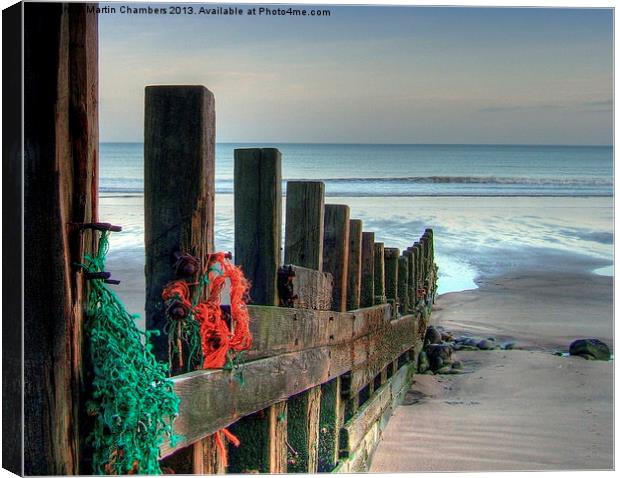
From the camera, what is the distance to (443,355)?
688cm

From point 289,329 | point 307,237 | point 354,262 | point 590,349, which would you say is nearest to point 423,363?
point 590,349

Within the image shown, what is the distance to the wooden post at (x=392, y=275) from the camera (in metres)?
5.76

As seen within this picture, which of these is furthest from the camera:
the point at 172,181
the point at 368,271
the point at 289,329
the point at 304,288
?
the point at 368,271

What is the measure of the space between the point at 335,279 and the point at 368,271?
0.83 m

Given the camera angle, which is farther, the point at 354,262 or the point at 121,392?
the point at 354,262

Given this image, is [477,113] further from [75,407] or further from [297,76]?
[75,407]

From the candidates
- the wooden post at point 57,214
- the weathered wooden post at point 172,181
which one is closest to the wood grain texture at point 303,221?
the weathered wooden post at point 172,181

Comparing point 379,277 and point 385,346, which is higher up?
point 379,277

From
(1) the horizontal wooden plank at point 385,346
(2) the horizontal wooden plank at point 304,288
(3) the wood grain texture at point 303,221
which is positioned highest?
(3) the wood grain texture at point 303,221

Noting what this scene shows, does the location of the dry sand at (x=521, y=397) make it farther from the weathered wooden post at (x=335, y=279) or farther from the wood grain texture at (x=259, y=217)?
the wood grain texture at (x=259, y=217)

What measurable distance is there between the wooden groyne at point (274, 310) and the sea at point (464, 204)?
1.53ft

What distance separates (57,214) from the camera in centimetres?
207

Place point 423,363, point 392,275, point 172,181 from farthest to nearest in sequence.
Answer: point 423,363, point 392,275, point 172,181

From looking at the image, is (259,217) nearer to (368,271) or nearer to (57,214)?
(57,214)
